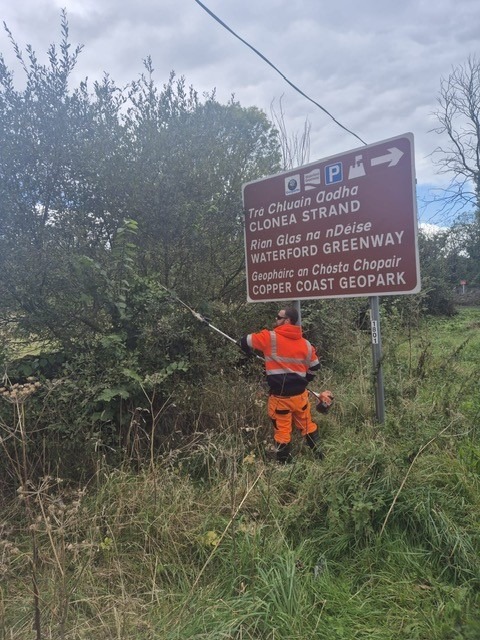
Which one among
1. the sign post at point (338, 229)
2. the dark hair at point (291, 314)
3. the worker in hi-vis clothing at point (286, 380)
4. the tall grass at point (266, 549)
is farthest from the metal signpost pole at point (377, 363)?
the dark hair at point (291, 314)

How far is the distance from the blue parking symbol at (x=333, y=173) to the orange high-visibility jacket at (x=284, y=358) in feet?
4.92

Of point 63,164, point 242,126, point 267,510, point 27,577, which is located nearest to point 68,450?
point 27,577

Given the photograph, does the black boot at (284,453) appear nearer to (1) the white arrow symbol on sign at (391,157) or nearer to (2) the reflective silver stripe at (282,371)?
(2) the reflective silver stripe at (282,371)

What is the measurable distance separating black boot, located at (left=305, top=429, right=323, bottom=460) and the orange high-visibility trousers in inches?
3.1

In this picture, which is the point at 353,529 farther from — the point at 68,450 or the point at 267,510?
the point at 68,450

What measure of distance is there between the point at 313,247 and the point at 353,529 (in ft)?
8.62

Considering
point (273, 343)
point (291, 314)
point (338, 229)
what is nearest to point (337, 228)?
point (338, 229)

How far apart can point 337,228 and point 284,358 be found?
1.37 meters

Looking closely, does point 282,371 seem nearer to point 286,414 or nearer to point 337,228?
point 286,414

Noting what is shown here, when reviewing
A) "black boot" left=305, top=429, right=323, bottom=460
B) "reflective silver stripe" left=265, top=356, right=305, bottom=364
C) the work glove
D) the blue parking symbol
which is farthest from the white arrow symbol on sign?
"black boot" left=305, top=429, right=323, bottom=460

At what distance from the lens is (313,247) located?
4371 mm

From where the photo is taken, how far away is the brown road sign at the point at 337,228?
3732mm

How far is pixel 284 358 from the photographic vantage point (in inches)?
164

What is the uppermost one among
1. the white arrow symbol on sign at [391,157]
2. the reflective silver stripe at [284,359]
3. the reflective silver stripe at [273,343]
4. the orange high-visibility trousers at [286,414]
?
the white arrow symbol on sign at [391,157]
